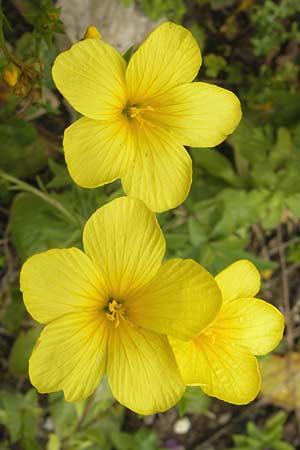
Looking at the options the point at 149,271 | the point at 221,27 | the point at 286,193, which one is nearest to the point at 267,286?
the point at 286,193

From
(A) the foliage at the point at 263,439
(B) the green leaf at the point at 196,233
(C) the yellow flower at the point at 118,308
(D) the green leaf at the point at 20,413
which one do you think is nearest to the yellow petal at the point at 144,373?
(C) the yellow flower at the point at 118,308

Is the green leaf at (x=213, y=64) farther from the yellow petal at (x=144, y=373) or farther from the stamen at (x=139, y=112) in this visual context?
the yellow petal at (x=144, y=373)

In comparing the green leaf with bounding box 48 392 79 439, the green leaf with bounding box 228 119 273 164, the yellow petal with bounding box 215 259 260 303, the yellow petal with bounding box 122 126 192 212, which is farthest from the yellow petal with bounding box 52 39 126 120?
the green leaf with bounding box 48 392 79 439

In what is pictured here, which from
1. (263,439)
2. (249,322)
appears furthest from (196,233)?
(263,439)

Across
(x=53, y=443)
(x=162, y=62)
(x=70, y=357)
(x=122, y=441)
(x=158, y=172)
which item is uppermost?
(x=162, y=62)

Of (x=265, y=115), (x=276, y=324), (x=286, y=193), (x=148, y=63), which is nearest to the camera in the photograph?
(x=148, y=63)

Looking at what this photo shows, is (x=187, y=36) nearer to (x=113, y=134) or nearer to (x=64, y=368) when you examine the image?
(x=113, y=134)

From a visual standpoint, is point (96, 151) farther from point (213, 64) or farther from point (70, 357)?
point (213, 64)
